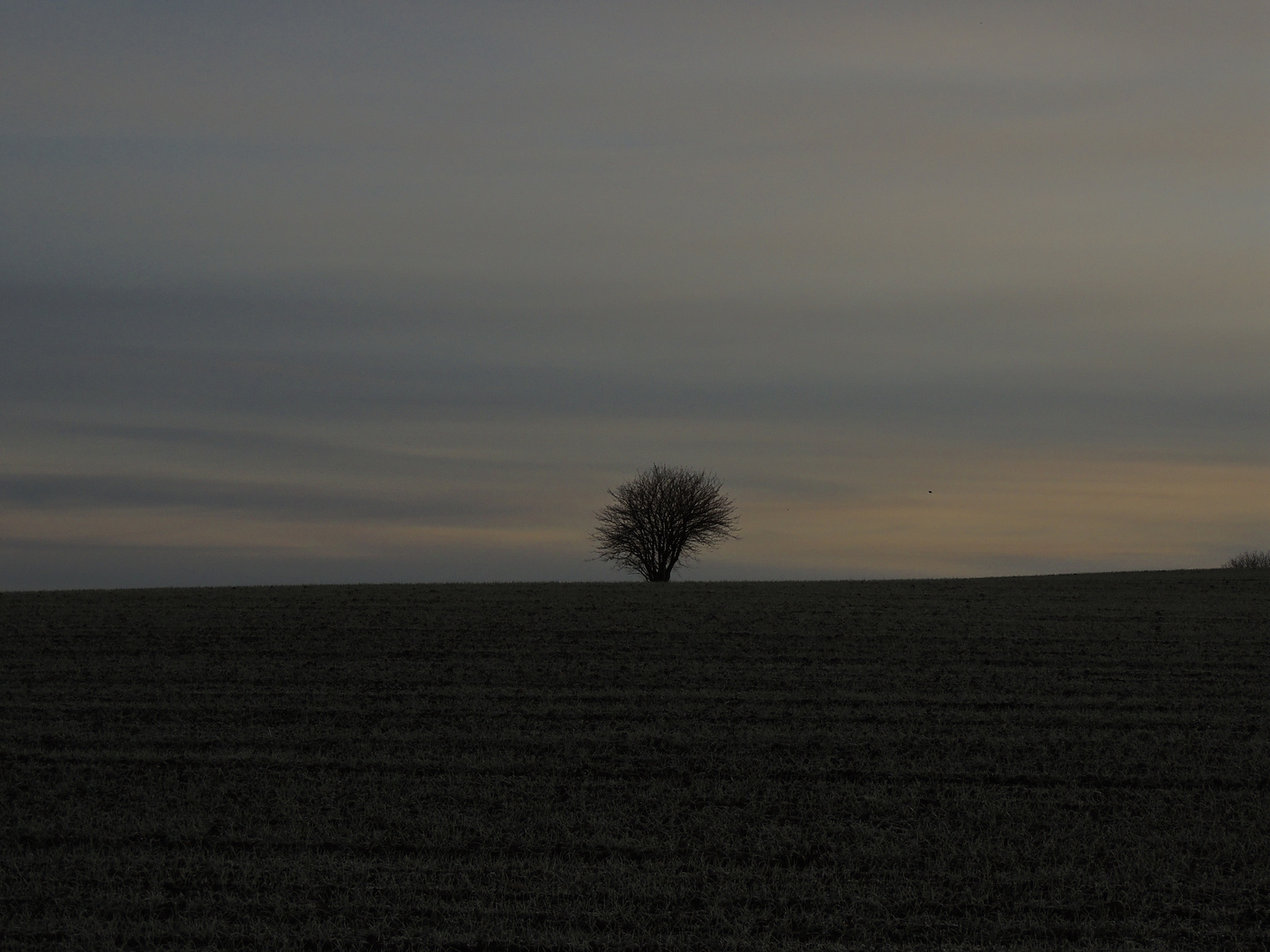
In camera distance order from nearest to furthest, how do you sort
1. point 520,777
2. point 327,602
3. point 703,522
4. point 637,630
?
point 520,777
point 637,630
point 327,602
point 703,522

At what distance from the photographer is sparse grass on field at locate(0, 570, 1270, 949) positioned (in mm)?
10672

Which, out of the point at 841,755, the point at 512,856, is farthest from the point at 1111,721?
the point at 512,856

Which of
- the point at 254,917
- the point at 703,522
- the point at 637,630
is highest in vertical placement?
the point at 703,522

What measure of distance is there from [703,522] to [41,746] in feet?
183

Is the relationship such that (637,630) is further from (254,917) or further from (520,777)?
(254,917)

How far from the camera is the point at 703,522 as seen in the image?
71312 millimetres

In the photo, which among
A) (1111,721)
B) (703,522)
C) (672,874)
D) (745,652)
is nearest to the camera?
(672,874)

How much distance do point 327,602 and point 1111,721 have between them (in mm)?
22117

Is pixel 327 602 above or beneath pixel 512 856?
above

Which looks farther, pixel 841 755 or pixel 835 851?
pixel 841 755

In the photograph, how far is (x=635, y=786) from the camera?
14.8 m

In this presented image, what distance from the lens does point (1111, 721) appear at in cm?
1859

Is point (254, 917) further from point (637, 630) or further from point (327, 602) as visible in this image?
point (327, 602)

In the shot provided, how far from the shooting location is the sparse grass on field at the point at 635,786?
35.0 feet
